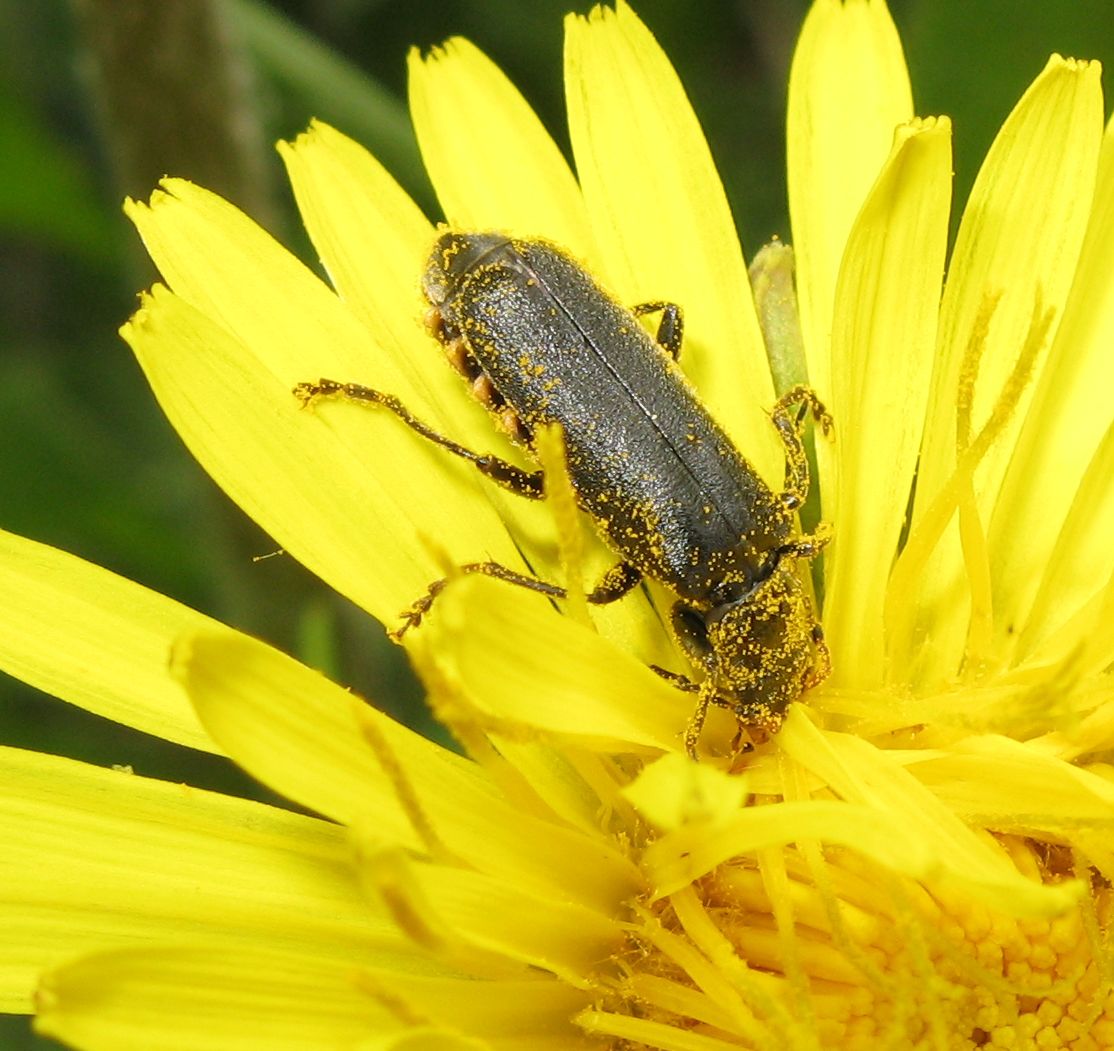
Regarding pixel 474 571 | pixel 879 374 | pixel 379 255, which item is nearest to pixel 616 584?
pixel 474 571

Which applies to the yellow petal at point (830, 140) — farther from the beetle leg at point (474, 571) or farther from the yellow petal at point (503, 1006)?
the yellow petal at point (503, 1006)

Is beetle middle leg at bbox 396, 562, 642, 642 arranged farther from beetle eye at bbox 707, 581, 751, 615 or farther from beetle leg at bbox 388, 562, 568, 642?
beetle eye at bbox 707, 581, 751, 615

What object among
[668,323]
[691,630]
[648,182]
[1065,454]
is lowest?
[691,630]

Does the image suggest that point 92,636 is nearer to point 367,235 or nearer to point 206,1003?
point 206,1003

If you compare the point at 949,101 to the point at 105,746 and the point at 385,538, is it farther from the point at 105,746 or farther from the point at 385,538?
the point at 105,746

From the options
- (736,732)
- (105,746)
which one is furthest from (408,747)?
(105,746)

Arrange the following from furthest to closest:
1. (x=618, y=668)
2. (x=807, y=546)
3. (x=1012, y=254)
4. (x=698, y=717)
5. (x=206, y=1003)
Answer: (x=1012, y=254) < (x=807, y=546) < (x=698, y=717) < (x=618, y=668) < (x=206, y=1003)

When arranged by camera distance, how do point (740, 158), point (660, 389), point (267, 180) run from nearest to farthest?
point (660, 389)
point (267, 180)
point (740, 158)
